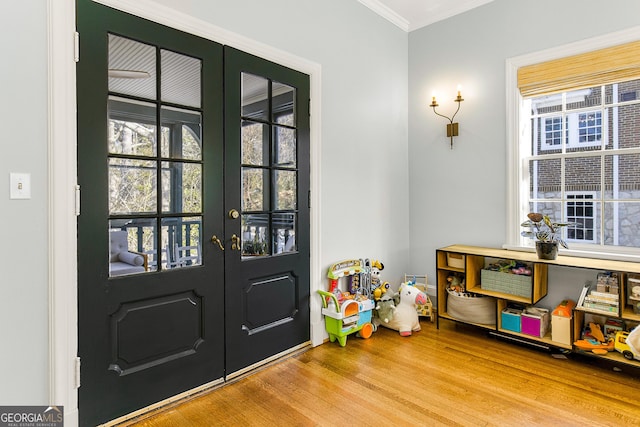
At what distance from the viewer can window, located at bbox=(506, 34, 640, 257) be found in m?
2.83

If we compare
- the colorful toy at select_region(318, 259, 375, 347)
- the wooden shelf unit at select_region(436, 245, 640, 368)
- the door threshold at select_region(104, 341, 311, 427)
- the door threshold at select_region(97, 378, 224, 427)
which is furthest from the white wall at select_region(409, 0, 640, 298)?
the door threshold at select_region(97, 378, 224, 427)

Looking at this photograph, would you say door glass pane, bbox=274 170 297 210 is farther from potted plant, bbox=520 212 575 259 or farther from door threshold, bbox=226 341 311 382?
potted plant, bbox=520 212 575 259

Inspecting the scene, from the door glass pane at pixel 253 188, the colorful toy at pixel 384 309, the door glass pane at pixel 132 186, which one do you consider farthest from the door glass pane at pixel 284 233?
the colorful toy at pixel 384 309

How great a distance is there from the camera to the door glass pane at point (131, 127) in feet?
6.19

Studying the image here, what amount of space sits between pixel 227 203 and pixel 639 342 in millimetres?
2730

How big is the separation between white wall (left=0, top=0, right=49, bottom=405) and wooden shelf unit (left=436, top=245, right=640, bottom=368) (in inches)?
113

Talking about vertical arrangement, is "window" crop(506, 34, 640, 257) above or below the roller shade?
below

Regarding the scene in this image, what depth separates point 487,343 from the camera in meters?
3.01

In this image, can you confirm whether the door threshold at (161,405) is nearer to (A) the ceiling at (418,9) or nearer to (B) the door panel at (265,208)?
(B) the door panel at (265,208)

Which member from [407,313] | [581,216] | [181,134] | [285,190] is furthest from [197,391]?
[581,216]

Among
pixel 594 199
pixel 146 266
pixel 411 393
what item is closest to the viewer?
pixel 146 266

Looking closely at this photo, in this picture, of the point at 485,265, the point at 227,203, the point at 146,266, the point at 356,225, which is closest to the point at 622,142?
the point at 485,265

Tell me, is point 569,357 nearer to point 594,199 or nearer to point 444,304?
point 444,304

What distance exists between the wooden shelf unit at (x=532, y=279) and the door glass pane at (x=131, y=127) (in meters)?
2.53
